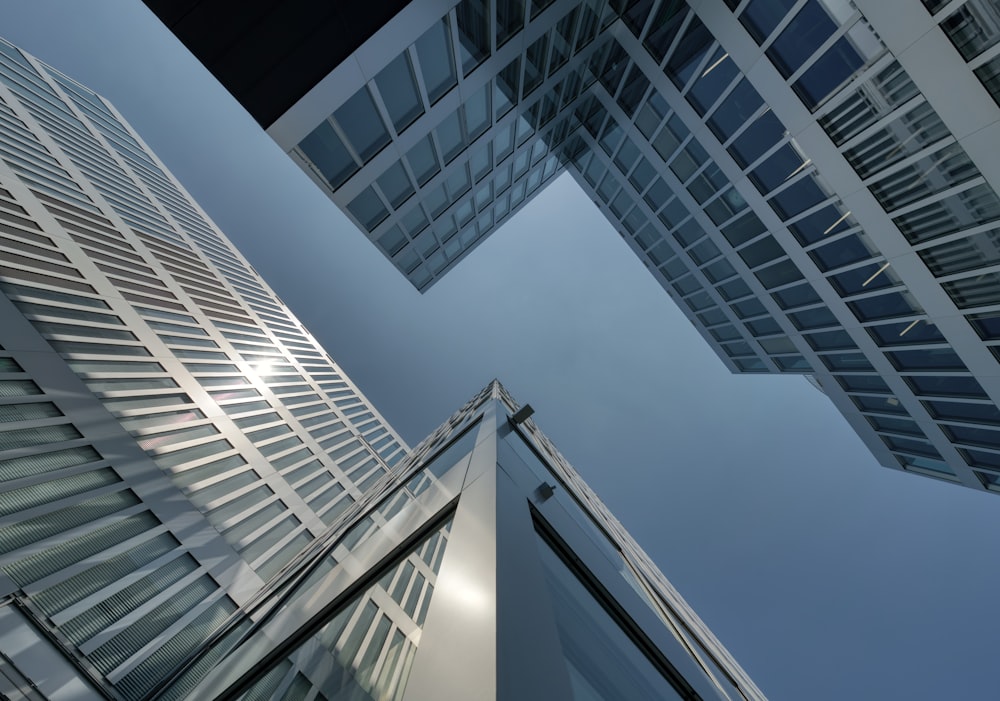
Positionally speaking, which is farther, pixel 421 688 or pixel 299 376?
pixel 299 376

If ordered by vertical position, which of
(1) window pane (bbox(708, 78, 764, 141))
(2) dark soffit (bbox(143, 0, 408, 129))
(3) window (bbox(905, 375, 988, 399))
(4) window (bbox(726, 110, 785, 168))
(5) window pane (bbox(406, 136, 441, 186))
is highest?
(2) dark soffit (bbox(143, 0, 408, 129))

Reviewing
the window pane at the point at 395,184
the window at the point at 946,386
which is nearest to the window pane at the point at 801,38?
the window pane at the point at 395,184

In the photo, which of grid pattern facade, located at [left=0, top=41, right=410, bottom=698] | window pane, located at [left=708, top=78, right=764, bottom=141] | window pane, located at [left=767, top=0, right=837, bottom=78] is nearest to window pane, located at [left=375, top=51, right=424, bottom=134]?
window pane, located at [left=767, top=0, right=837, bottom=78]

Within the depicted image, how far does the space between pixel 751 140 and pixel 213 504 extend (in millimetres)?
37581

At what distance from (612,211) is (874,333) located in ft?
67.7

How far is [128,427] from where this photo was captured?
84.7 feet

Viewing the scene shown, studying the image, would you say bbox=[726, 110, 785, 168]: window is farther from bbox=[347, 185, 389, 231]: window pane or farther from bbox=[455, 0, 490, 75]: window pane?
bbox=[347, 185, 389, 231]: window pane

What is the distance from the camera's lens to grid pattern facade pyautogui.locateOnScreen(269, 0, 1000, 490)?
1317 centimetres

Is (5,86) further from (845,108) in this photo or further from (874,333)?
(874,333)

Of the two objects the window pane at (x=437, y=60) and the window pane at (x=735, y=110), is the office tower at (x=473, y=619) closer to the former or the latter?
the window pane at (x=437, y=60)

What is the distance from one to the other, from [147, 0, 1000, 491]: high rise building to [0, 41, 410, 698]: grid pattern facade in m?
18.4

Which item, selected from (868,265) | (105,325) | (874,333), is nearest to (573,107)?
(868,265)

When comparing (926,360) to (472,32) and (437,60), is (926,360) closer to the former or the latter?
(472,32)

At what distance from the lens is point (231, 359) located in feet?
132
